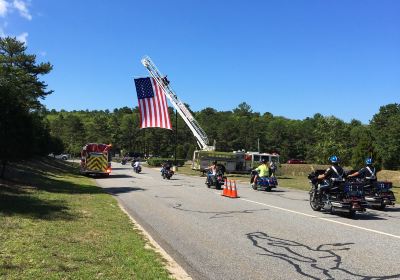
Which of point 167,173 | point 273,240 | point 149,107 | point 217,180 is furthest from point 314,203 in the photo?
point 149,107

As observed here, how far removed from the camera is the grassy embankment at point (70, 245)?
6801 millimetres

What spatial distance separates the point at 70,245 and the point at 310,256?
14.5 ft

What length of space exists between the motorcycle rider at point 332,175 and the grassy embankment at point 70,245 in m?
6.61

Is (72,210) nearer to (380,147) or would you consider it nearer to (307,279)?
(307,279)

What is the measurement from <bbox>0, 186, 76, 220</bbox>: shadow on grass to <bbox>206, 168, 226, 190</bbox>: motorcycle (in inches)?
472

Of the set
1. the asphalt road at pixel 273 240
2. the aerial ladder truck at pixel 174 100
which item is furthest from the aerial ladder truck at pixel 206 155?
the asphalt road at pixel 273 240

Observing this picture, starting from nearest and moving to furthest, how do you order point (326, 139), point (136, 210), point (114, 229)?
point (114, 229), point (136, 210), point (326, 139)

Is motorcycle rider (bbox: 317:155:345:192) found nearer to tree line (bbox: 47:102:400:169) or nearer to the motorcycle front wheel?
the motorcycle front wheel

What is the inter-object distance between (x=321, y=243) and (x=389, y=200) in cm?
832

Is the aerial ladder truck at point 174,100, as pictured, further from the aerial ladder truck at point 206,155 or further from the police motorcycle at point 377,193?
the police motorcycle at point 377,193

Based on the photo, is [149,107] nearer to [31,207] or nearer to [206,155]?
[206,155]

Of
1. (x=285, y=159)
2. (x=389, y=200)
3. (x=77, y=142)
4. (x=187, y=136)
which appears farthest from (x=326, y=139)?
(x=389, y=200)

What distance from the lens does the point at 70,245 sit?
28.7 feet

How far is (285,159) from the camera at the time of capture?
12306 cm
